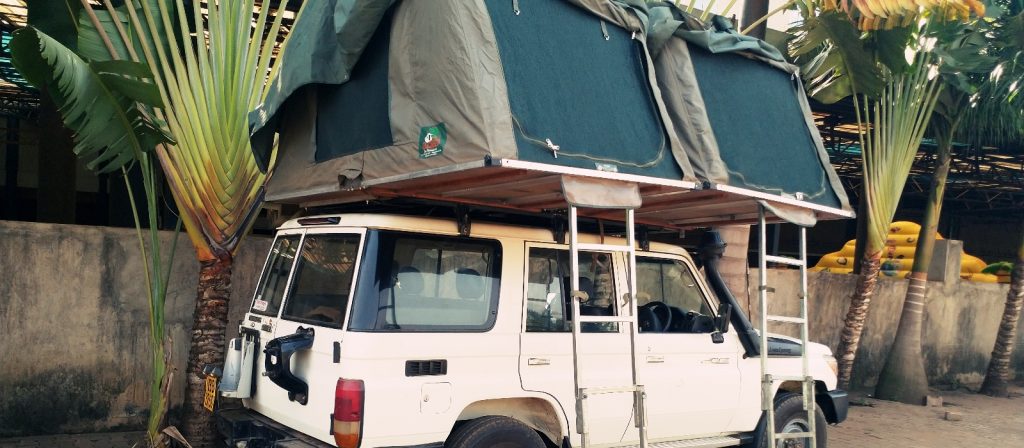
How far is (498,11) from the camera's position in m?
4.43

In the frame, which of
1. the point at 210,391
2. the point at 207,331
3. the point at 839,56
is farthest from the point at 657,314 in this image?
the point at 839,56

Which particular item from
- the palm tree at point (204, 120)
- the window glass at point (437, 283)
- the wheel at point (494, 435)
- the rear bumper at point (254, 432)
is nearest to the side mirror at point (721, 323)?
the wheel at point (494, 435)

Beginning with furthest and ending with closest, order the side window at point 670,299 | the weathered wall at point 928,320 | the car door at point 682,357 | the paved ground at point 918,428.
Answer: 1. the weathered wall at point 928,320
2. the paved ground at point 918,428
3. the side window at point 670,299
4. the car door at point 682,357

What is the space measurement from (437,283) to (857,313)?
792cm

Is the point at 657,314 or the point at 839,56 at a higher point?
the point at 839,56

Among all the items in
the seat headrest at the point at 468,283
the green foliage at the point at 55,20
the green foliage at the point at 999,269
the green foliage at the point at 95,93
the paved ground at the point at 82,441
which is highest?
the green foliage at the point at 55,20

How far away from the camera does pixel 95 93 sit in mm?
5035

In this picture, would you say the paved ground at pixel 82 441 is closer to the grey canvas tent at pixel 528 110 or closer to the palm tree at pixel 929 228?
the grey canvas tent at pixel 528 110

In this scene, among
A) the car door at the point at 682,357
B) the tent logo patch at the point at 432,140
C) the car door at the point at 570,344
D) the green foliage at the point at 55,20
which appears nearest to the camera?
the tent logo patch at the point at 432,140

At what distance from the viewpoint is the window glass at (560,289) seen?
4.95 metres

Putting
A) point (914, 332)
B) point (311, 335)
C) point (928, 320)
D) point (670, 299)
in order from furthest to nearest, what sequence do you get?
point (928, 320)
point (914, 332)
point (670, 299)
point (311, 335)

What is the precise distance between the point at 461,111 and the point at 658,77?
172cm

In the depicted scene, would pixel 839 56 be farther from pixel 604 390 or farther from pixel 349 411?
pixel 349 411

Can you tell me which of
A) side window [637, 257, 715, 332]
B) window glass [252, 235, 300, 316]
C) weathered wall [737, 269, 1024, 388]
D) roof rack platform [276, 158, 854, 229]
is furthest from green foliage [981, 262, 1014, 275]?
window glass [252, 235, 300, 316]
